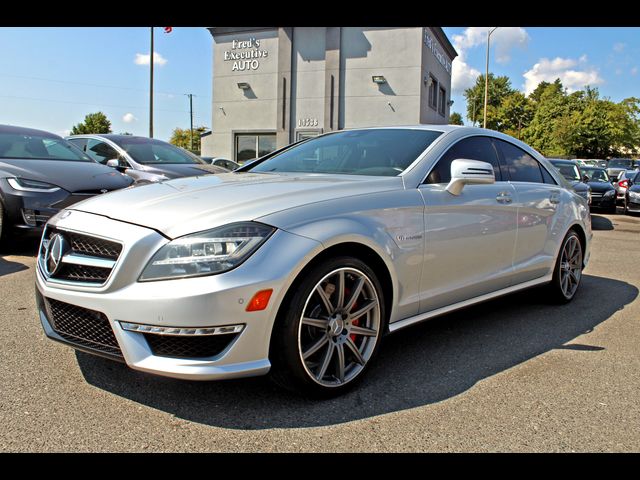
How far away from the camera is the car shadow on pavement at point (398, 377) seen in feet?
8.80

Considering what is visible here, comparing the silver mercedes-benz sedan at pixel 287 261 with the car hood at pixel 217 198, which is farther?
the car hood at pixel 217 198

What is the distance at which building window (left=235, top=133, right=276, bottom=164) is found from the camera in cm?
2778

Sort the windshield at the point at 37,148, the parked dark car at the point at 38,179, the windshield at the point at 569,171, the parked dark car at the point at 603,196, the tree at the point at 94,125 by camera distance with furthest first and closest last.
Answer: the tree at the point at 94,125 < the parked dark car at the point at 603,196 < the windshield at the point at 569,171 < the windshield at the point at 37,148 < the parked dark car at the point at 38,179

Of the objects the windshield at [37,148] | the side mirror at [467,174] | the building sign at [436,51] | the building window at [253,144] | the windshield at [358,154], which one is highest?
the building sign at [436,51]

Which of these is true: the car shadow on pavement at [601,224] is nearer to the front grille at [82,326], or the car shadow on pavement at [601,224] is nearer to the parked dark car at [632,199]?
the parked dark car at [632,199]

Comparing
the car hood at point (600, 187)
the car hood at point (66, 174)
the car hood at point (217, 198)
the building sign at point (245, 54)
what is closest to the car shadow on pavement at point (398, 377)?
the car hood at point (217, 198)

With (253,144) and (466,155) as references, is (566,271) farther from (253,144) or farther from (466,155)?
(253,144)

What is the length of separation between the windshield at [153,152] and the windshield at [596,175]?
13.3 metres

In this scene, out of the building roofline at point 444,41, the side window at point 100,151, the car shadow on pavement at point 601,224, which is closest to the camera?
the side window at point 100,151

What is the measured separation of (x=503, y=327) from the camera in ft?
14.1
